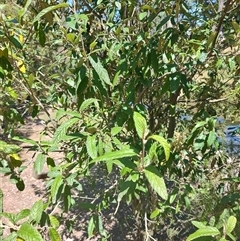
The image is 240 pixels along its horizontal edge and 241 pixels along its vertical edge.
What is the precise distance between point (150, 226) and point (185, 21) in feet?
4.84

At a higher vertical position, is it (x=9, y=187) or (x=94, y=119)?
(x=94, y=119)

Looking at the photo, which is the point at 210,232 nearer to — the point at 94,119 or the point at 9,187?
the point at 94,119

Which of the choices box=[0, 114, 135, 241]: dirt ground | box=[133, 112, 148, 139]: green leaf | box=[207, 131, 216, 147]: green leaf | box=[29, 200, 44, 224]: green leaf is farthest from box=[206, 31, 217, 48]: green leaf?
box=[0, 114, 135, 241]: dirt ground

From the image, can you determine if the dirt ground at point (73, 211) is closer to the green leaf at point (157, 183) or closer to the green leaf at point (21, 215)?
the green leaf at point (21, 215)

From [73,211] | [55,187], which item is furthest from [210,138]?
[73,211]

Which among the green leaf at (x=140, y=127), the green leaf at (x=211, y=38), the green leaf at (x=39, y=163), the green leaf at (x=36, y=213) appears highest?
the green leaf at (x=211, y=38)

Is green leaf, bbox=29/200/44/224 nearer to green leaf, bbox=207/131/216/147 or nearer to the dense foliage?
the dense foliage

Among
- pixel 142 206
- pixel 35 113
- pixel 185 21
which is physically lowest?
pixel 142 206

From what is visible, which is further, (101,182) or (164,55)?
(101,182)

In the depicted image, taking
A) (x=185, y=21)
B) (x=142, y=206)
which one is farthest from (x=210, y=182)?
(x=185, y=21)

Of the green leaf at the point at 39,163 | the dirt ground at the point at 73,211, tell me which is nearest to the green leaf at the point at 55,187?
the green leaf at the point at 39,163

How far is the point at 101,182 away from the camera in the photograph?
418 centimetres

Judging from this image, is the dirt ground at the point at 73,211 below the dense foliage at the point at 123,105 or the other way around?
below

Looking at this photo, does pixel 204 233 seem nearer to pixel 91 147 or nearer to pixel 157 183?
pixel 157 183
